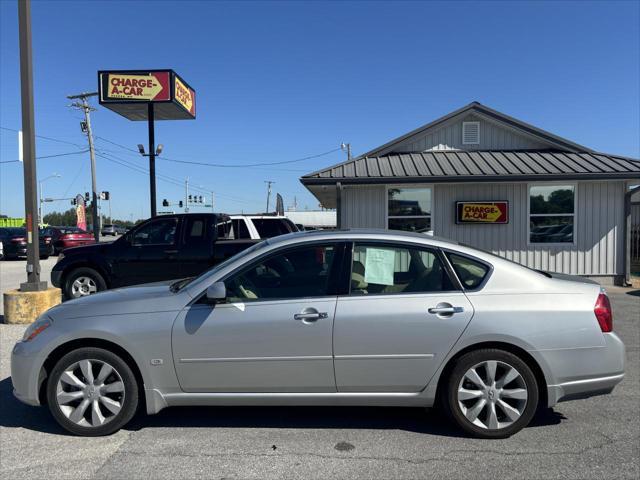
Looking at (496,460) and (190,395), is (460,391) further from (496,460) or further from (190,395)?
(190,395)

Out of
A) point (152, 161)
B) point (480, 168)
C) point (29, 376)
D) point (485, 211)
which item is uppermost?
point (152, 161)

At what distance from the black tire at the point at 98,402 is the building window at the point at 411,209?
8.97 metres

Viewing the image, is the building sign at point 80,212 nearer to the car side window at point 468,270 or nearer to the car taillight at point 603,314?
the car side window at point 468,270

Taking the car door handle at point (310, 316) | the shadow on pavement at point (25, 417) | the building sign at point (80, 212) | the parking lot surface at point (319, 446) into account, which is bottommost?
the parking lot surface at point (319, 446)

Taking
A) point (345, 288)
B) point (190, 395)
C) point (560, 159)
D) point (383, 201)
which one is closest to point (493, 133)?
point (560, 159)

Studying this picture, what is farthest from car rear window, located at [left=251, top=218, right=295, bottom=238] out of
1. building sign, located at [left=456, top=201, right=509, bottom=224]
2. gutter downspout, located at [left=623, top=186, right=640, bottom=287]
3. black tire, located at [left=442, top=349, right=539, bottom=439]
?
gutter downspout, located at [left=623, top=186, right=640, bottom=287]

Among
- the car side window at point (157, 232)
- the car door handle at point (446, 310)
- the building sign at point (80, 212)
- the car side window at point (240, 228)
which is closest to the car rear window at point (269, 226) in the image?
the car side window at point (240, 228)

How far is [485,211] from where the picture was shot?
38.9ft

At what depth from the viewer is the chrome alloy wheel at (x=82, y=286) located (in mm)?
8828

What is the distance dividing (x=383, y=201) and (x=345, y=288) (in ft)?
27.6

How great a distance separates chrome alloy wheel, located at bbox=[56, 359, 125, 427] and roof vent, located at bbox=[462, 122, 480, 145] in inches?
444

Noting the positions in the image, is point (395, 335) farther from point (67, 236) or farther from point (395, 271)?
point (67, 236)

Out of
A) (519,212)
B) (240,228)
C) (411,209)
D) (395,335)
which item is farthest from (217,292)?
(519,212)

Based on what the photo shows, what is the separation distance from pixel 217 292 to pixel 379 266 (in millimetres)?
1284
